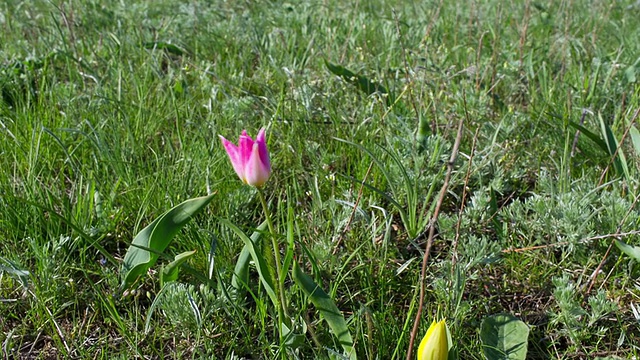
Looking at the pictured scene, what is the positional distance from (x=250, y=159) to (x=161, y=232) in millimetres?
425

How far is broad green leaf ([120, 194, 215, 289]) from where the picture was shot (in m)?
1.70

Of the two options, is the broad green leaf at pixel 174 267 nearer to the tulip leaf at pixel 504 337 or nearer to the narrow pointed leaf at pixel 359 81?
the tulip leaf at pixel 504 337

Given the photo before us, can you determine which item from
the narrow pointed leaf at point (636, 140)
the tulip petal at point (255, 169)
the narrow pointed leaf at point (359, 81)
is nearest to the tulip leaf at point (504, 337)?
the tulip petal at point (255, 169)

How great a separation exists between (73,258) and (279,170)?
78 centimetres

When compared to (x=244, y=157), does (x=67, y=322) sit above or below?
below

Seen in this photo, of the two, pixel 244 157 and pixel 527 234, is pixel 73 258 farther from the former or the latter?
pixel 527 234

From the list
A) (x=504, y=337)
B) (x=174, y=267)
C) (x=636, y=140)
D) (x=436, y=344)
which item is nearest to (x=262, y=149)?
(x=174, y=267)

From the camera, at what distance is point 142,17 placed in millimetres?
4043

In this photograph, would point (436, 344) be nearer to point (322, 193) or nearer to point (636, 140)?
point (322, 193)

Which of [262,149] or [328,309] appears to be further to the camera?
[328,309]

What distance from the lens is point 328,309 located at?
1638mm

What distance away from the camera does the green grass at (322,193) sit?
5.89 feet

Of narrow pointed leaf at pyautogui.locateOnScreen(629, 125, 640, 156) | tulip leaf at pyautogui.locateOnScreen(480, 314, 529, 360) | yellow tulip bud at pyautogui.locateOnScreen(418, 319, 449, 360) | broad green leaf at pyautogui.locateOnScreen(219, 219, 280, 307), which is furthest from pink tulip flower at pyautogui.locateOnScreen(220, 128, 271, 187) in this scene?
narrow pointed leaf at pyautogui.locateOnScreen(629, 125, 640, 156)

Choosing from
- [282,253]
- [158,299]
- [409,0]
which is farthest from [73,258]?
[409,0]
